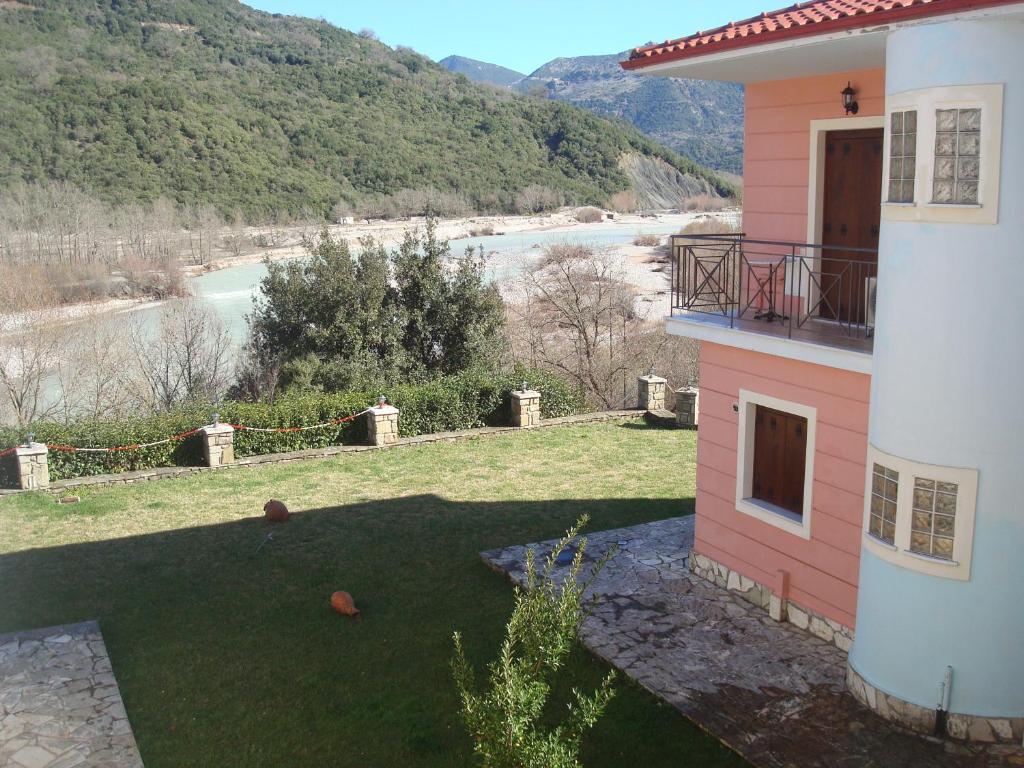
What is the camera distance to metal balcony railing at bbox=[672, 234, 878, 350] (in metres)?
9.55

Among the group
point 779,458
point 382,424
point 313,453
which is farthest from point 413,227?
point 779,458

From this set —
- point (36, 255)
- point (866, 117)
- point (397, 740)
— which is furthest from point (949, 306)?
point (36, 255)

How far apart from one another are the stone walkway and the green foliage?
11756 mm

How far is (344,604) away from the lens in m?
10.6

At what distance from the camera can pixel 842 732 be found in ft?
25.8

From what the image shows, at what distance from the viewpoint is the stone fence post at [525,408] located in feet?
65.0

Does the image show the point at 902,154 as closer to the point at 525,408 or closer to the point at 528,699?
the point at 528,699

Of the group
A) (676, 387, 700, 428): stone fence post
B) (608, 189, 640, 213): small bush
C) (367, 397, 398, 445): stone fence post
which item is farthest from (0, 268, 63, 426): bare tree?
(608, 189, 640, 213): small bush

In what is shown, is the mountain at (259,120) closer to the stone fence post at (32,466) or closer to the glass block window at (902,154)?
the stone fence post at (32,466)

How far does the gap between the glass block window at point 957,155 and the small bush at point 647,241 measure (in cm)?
4149

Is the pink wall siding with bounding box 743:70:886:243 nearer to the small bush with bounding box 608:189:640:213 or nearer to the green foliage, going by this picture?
the green foliage

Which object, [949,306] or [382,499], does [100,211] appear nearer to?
[382,499]

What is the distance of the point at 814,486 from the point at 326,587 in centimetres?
572

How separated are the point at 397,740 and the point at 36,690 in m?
3.70
